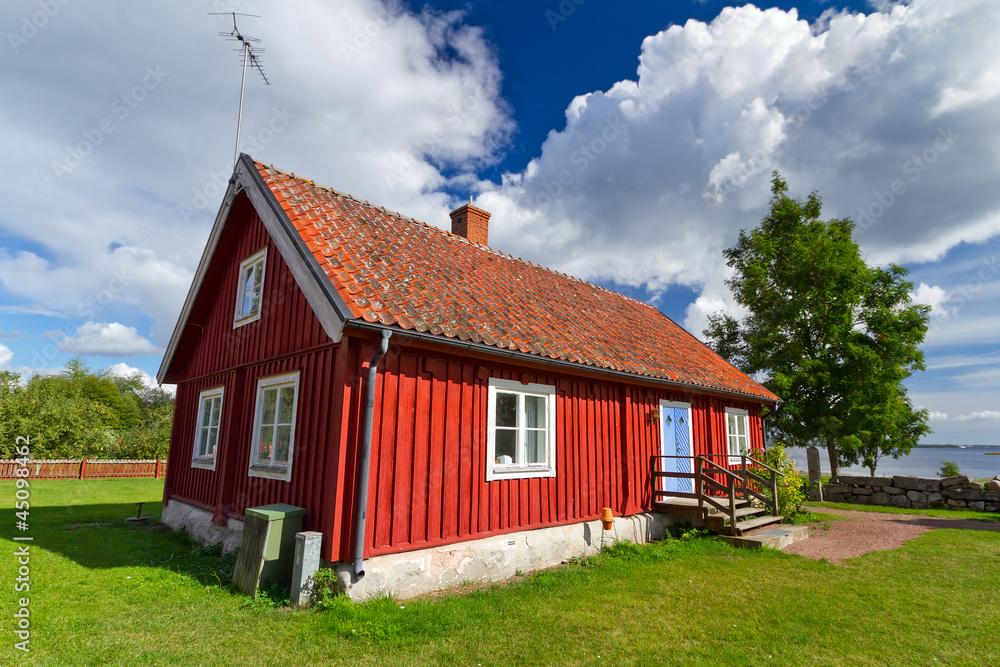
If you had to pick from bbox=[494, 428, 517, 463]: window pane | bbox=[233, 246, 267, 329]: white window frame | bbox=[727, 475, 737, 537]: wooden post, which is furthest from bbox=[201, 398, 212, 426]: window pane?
bbox=[727, 475, 737, 537]: wooden post

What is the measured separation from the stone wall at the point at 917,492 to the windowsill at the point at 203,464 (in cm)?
1871

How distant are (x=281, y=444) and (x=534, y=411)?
13.0 ft

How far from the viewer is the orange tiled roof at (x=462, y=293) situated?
7266 mm

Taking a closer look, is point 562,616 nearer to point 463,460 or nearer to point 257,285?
point 463,460

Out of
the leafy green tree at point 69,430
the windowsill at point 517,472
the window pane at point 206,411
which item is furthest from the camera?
the leafy green tree at point 69,430

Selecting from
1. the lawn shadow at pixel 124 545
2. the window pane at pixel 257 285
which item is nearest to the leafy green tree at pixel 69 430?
the lawn shadow at pixel 124 545

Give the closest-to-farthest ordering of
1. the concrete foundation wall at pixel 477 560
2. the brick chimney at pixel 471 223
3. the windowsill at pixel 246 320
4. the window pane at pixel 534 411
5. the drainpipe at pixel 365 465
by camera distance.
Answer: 1. the drainpipe at pixel 365 465
2. the concrete foundation wall at pixel 477 560
3. the window pane at pixel 534 411
4. the windowsill at pixel 246 320
5. the brick chimney at pixel 471 223

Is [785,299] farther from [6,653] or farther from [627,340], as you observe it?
[6,653]

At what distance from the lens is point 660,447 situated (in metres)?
11.1

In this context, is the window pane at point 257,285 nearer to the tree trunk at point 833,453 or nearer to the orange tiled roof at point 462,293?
the orange tiled roof at point 462,293

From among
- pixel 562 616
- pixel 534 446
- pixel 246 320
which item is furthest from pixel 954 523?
pixel 246 320

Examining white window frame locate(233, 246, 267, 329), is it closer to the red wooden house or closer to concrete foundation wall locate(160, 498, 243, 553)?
the red wooden house

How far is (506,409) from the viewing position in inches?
321

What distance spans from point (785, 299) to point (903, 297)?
4107mm
